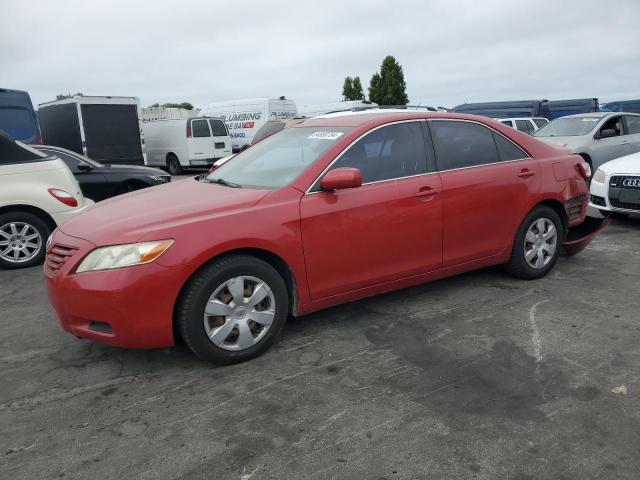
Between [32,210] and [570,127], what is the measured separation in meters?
10.00

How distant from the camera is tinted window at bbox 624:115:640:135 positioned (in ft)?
35.9

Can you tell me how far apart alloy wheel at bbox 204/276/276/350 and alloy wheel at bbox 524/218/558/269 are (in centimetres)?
253

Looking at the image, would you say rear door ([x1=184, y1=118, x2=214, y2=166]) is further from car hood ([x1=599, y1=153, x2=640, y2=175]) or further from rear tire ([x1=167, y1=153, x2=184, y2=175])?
car hood ([x1=599, y1=153, x2=640, y2=175])

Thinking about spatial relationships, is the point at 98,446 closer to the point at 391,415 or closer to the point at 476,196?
the point at 391,415

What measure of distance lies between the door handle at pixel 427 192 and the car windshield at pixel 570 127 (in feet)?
26.1

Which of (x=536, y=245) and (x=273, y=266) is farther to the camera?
(x=536, y=245)

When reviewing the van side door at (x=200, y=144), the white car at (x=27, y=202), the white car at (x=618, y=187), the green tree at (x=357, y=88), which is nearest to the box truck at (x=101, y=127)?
the van side door at (x=200, y=144)

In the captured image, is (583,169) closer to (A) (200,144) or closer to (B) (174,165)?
(A) (200,144)

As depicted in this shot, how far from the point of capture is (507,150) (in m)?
4.61

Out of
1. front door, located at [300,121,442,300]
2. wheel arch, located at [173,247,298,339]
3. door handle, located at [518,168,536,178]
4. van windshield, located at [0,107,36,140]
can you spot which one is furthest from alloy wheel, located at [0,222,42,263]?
door handle, located at [518,168,536,178]

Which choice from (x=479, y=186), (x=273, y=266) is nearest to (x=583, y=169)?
(x=479, y=186)

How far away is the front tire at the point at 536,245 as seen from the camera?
15.3 feet

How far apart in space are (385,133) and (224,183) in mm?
1286

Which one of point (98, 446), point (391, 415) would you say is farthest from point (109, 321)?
point (391, 415)
